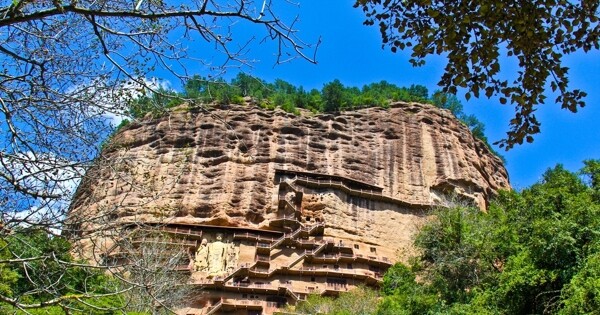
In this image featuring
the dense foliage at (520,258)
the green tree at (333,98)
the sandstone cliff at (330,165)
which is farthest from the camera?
the green tree at (333,98)

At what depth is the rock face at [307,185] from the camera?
3409 cm

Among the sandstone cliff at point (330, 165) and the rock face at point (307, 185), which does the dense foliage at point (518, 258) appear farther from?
the sandstone cliff at point (330, 165)

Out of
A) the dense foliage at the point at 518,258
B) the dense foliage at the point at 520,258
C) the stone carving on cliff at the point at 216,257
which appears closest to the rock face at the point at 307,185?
the stone carving on cliff at the point at 216,257

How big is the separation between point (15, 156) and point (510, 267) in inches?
586

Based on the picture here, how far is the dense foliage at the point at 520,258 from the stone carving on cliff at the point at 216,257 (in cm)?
1154

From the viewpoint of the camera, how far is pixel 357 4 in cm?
676

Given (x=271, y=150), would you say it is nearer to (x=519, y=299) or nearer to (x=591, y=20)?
(x=519, y=299)

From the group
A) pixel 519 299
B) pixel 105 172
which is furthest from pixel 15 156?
pixel 519 299

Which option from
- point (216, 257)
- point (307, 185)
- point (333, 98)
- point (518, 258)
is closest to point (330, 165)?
point (307, 185)

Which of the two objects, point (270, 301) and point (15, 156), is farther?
point (270, 301)

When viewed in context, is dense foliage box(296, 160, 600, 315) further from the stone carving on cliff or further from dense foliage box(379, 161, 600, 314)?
the stone carving on cliff

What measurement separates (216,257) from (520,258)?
2002 cm

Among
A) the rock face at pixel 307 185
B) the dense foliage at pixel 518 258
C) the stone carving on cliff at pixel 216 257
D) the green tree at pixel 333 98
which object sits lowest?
the dense foliage at pixel 518 258

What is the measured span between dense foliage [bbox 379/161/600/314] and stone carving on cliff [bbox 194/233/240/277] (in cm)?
1154
